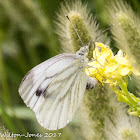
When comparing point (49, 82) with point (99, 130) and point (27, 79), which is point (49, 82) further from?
point (99, 130)

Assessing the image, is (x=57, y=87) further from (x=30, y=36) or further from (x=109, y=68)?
(x=30, y=36)

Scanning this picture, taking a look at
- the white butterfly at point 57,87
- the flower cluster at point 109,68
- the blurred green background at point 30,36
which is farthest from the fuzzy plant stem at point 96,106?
the blurred green background at point 30,36

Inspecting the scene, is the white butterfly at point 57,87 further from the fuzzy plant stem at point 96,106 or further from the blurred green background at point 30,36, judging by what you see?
the blurred green background at point 30,36

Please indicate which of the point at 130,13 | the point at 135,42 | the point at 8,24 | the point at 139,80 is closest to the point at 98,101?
the point at 139,80

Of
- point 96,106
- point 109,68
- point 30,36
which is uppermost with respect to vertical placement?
point 30,36

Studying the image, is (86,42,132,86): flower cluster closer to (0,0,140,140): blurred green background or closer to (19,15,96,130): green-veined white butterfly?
(19,15,96,130): green-veined white butterfly

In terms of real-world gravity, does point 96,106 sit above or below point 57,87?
below

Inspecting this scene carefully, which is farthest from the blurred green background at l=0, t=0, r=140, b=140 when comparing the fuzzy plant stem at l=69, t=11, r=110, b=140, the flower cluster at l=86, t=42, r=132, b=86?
the flower cluster at l=86, t=42, r=132, b=86

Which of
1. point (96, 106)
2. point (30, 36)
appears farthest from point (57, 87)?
point (30, 36)
